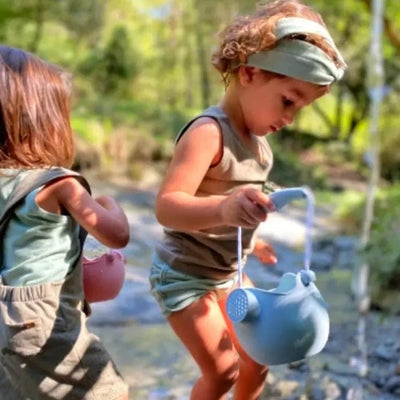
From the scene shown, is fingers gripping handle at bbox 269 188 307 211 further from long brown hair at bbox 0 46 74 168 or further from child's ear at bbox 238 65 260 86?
long brown hair at bbox 0 46 74 168

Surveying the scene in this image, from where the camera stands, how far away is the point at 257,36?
1728 mm

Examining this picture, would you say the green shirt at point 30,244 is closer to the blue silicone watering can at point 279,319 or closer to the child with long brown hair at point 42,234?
the child with long brown hair at point 42,234

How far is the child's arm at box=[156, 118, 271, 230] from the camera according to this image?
163cm

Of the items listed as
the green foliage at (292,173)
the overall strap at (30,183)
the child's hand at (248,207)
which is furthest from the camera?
the green foliage at (292,173)

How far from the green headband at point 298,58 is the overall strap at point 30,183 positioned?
54cm

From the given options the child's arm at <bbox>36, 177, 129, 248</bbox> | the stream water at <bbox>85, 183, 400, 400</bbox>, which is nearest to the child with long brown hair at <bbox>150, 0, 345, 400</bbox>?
the child's arm at <bbox>36, 177, 129, 248</bbox>

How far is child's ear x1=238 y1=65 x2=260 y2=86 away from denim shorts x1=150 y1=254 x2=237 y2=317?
530 millimetres

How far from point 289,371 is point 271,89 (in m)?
1.73

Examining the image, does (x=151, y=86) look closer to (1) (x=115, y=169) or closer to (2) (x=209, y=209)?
(1) (x=115, y=169)

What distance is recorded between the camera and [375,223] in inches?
245

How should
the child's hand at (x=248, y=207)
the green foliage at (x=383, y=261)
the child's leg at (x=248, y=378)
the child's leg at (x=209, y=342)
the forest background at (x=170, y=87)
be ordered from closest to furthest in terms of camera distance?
the child's hand at (x=248, y=207)
the child's leg at (x=209, y=342)
the child's leg at (x=248, y=378)
the green foliage at (x=383, y=261)
the forest background at (x=170, y=87)

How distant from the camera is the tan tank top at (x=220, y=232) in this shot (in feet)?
5.91

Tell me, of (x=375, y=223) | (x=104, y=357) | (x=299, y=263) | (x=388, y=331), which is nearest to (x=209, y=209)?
(x=104, y=357)

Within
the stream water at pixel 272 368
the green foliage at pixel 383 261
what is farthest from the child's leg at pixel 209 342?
the green foliage at pixel 383 261
